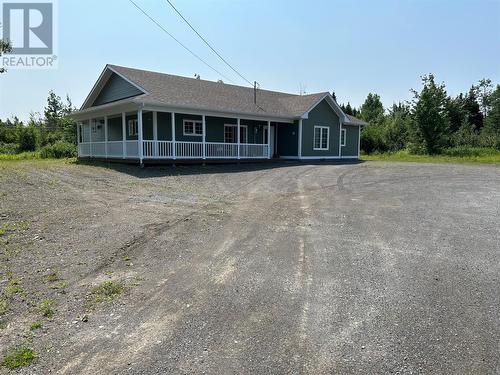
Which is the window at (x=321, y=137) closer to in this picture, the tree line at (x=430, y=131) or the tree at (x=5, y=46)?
the tree line at (x=430, y=131)

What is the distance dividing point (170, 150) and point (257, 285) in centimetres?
1445

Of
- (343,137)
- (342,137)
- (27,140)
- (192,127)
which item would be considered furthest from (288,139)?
(27,140)

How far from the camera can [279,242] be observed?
19.7 feet

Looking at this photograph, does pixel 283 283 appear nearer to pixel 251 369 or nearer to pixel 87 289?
pixel 251 369

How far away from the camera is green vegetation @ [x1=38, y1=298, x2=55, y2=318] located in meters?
3.64

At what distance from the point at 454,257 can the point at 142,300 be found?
4.05 metres

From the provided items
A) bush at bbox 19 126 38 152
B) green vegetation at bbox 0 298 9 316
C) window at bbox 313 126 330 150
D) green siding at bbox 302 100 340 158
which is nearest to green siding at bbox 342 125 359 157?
green siding at bbox 302 100 340 158

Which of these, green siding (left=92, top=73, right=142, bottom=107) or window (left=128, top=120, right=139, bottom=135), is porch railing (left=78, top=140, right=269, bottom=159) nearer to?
window (left=128, top=120, right=139, bottom=135)

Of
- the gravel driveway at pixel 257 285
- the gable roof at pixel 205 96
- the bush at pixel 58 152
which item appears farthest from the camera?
the bush at pixel 58 152

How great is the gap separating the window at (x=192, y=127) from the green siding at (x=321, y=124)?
6789 millimetres

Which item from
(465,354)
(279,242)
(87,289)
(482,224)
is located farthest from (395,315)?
(482,224)

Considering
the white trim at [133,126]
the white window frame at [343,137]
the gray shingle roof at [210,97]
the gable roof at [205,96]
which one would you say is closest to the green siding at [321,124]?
the gable roof at [205,96]

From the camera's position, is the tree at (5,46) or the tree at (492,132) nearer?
the tree at (5,46)

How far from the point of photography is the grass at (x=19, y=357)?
2838 mm
